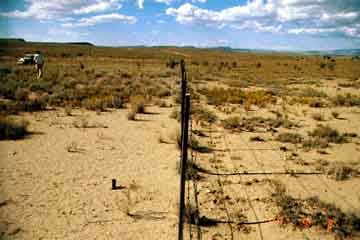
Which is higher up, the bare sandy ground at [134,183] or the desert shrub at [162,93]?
the desert shrub at [162,93]

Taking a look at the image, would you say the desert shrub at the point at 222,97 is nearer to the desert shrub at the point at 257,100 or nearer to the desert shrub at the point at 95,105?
the desert shrub at the point at 257,100

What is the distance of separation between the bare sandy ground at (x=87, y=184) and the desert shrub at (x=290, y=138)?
4.38 metres

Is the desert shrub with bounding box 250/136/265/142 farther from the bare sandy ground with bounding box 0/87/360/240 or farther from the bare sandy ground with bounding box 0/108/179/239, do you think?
the bare sandy ground with bounding box 0/108/179/239

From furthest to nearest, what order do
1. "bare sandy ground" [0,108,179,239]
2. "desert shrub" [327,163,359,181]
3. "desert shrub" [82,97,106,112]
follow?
"desert shrub" [82,97,106,112] < "desert shrub" [327,163,359,181] < "bare sandy ground" [0,108,179,239]

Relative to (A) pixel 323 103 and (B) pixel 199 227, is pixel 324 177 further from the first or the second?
(A) pixel 323 103

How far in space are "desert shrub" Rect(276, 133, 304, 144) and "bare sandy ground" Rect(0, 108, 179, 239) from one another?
438cm

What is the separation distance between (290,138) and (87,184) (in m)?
8.02

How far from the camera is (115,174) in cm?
816

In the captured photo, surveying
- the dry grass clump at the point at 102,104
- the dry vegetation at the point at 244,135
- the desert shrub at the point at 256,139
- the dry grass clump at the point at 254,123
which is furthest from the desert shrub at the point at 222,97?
the desert shrub at the point at 256,139

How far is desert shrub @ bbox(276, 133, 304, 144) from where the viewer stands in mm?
11903

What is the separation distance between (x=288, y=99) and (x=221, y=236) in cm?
1764

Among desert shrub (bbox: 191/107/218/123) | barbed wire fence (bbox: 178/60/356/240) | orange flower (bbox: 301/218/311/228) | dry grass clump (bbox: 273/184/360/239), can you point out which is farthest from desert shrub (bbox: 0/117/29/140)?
orange flower (bbox: 301/218/311/228)

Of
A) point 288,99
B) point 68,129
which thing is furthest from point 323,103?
point 68,129

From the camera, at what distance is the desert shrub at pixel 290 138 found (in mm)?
11903
